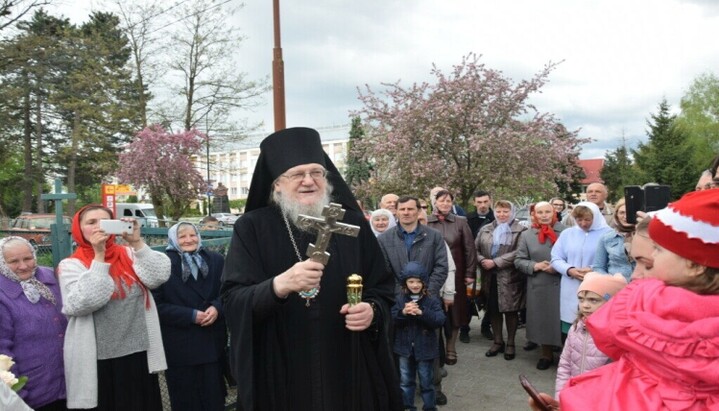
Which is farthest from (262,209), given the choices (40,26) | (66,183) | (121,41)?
(66,183)

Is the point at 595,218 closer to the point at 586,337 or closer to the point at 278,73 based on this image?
the point at 586,337

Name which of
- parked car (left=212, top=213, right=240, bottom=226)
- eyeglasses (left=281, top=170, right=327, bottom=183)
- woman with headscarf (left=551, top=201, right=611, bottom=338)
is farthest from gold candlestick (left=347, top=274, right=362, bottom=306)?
parked car (left=212, top=213, right=240, bottom=226)

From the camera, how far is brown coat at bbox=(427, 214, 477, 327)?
21.7ft

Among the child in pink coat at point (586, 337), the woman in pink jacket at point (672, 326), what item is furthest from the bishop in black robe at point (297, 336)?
the child in pink coat at point (586, 337)

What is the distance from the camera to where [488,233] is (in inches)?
279

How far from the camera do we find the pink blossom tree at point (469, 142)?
50.9ft

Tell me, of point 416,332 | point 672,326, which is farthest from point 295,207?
point 416,332

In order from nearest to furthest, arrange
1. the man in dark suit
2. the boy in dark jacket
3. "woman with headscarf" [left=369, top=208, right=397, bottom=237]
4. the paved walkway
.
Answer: the boy in dark jacket < the paved walkway < "woman with headscarf" [left=369, top=208, right=397, bottom=237] < the man in dark suit

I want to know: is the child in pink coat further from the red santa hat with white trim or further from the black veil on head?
the red santa hat with white trim

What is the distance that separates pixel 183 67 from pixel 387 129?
10.2 metres

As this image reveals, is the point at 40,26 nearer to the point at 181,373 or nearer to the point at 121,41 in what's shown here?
the point at 121,41

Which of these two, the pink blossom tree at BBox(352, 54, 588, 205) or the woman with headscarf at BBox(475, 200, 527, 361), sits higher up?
the pink blossom tree at BBox(352, 54, 588, 205)

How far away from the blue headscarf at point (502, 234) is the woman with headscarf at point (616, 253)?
5.03ft

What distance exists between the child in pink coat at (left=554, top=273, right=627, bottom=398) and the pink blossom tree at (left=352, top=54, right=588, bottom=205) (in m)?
11.4
